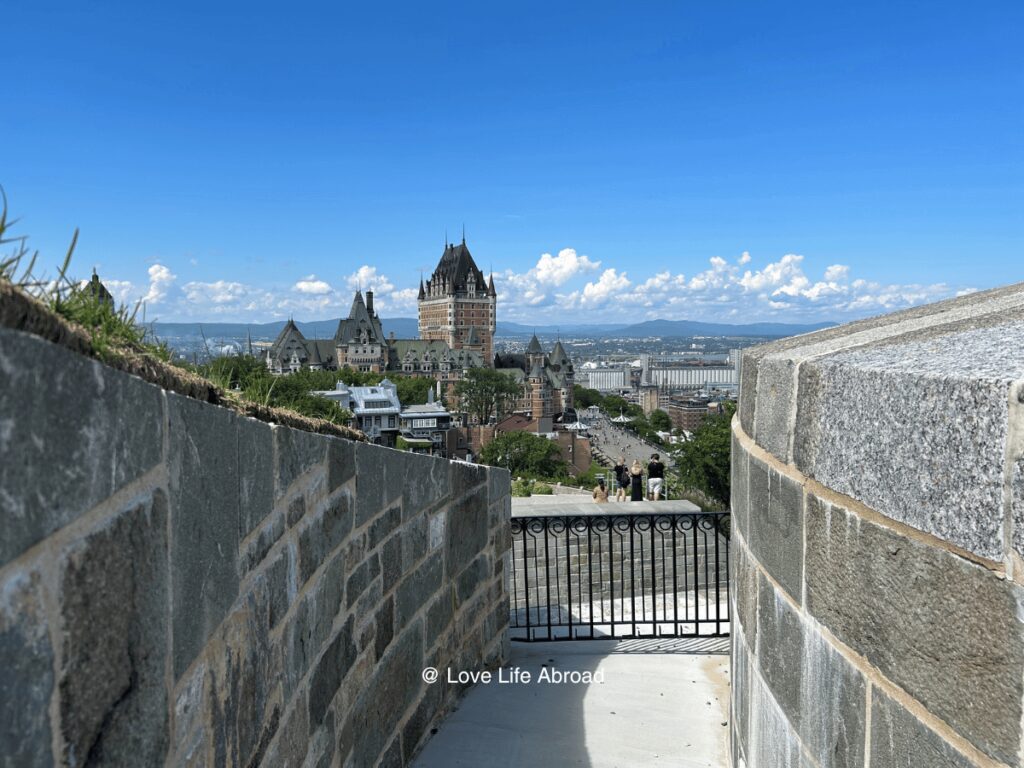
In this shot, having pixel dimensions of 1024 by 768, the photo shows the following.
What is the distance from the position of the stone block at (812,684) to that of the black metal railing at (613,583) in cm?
400

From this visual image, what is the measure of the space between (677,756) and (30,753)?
13.8 ft

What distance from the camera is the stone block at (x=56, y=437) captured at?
116cm

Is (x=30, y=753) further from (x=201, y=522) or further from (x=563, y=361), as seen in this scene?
(x=563, y=361)

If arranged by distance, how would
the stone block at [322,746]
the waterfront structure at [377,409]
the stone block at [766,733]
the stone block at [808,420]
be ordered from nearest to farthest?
the stone block at [808,420] < the stone block at [766,733] < the stone block at [322,746] < the waterfront structure at [377,409]

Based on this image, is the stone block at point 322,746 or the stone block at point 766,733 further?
the stone block at point 322,746

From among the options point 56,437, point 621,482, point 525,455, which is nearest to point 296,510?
point 56,437

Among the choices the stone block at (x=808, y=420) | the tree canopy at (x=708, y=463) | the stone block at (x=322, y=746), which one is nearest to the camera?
the stone block at (x=808, y=420)

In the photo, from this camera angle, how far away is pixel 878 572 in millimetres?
2109

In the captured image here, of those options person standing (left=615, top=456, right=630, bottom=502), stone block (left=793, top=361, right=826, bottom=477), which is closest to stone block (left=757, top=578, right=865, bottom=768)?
stone block (left=793, top=361, right=826, bottom=477)

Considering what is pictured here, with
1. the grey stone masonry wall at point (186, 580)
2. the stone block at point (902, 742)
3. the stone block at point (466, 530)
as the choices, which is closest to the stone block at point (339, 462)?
the grey stone masonry wall at point (186, 580)

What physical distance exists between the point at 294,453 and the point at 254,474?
0.36 meters

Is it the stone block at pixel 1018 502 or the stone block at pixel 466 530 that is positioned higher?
the stone block at pixel 1018 502

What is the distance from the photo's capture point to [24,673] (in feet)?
3.98

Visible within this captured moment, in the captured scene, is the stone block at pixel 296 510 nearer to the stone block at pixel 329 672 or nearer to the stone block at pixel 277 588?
the stone block at pixel 277 588
